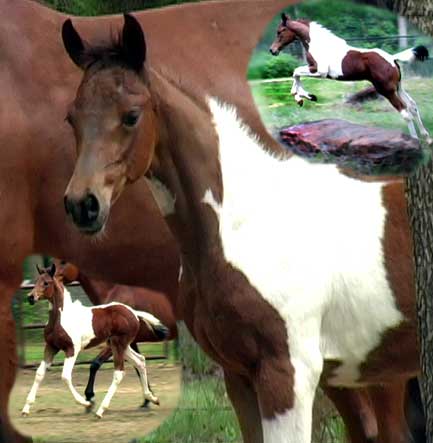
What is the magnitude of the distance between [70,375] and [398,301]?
73.6 inches

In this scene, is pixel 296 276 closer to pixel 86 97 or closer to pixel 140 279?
pixel 86 97

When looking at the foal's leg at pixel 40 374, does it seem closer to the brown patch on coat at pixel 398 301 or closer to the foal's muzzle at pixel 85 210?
the brown patch on coat at pixel 398 301

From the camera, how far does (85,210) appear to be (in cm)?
480

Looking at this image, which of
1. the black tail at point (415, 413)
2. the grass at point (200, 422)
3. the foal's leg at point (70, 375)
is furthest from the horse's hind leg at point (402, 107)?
the grass at point (200, 422)

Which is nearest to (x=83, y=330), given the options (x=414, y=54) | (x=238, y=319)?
(x=238, y=319)

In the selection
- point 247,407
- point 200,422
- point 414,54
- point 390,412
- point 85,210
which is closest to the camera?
point 85,210

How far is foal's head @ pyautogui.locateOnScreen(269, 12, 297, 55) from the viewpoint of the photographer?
5273mm

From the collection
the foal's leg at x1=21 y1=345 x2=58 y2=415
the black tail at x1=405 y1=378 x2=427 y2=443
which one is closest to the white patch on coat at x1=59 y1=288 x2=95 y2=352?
the foal's leg at x1=21 y1=345 x2=58 y2=415

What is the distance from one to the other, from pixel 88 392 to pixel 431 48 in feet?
8.24

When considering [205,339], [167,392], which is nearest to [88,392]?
[167,392]

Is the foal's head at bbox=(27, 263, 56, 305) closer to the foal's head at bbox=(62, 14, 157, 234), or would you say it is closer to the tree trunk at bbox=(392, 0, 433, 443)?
the foal's head at bbox=(62, 14, 157, 234)

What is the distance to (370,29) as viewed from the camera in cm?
516

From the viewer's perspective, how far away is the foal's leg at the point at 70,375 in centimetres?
664

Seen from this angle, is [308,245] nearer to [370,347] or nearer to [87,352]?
[370,347]
